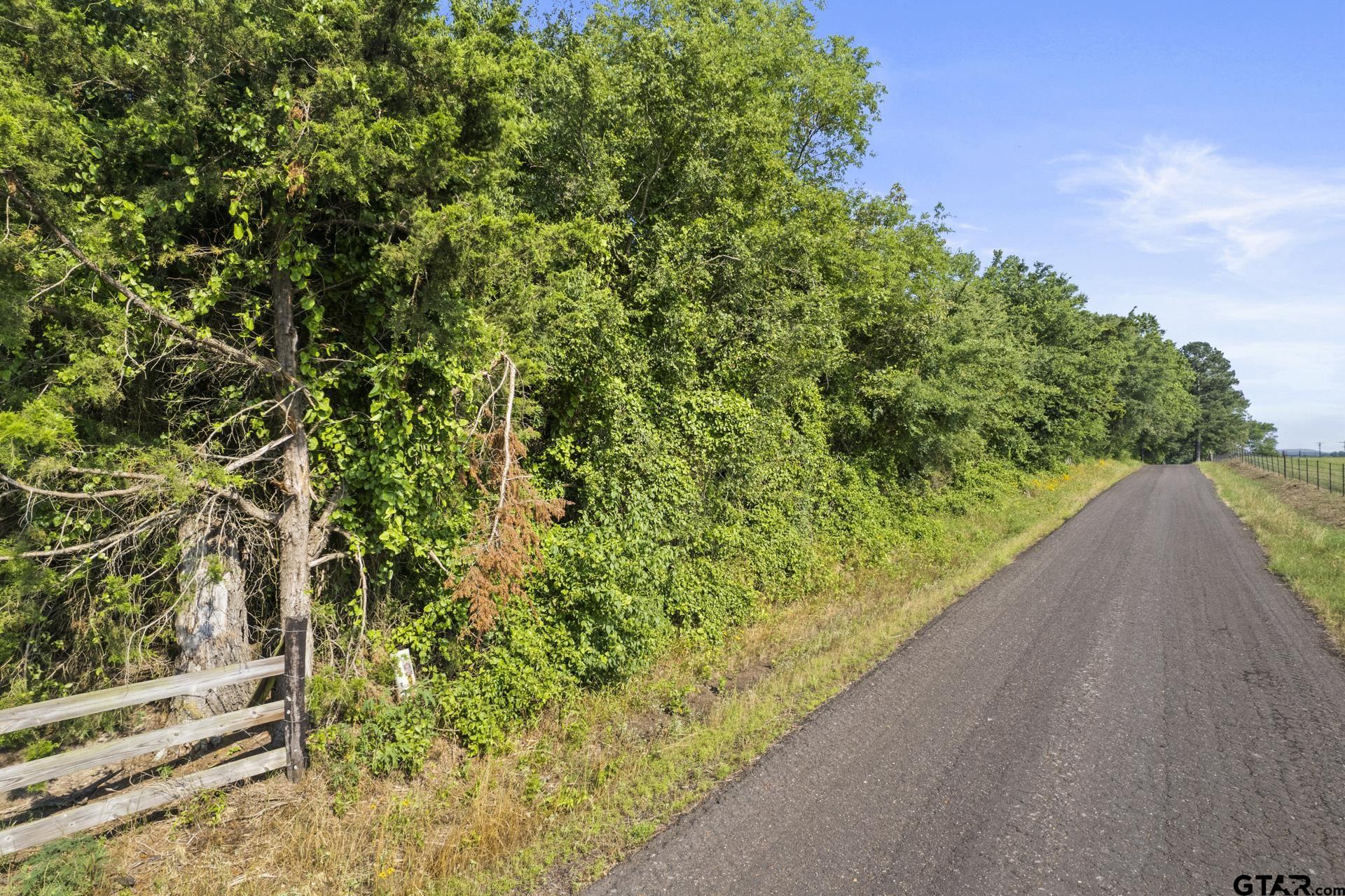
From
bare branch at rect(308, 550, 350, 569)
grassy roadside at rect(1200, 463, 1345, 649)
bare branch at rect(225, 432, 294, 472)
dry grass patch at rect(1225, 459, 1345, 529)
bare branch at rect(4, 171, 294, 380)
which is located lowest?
grassy roadside at rect(1200, 463, 1345, 649)

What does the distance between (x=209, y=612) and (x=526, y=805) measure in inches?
139

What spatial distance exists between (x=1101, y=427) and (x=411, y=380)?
129 ft

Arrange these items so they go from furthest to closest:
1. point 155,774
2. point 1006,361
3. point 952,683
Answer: point 1006,361 → point 952,683 → point 155,774

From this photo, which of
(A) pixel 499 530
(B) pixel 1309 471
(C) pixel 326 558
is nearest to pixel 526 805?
(A) pixel 499 530

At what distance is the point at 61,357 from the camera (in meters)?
5.64

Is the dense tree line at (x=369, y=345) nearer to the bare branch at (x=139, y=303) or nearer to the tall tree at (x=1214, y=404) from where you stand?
the bare branch at (x=139, y=303)

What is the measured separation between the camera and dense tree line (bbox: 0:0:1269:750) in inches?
200

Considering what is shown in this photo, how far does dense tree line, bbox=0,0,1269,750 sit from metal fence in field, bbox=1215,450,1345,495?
2756 cm

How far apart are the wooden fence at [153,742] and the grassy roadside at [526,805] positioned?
0.79ft

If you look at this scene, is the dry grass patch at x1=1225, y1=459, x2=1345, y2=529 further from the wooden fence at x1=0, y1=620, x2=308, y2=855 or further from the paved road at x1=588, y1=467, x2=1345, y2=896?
the wooden fence at x1=0, y1=620, x2=308, y2=855

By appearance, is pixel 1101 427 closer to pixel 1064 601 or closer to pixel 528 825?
pixel 1064 601

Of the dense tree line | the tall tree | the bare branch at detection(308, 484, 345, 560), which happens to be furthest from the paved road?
the tall tree

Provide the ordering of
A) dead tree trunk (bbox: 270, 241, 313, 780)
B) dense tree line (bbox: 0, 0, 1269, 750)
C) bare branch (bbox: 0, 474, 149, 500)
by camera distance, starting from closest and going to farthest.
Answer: bare branch (bbox: 0, 474, 149, 500), dense tree line (bbox: 0, 0, 1269, 750), dead tree trunk (bbox: 270, 241, 313, 780)

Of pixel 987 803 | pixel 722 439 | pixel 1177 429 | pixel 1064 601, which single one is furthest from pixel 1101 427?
pixel 1177 429
